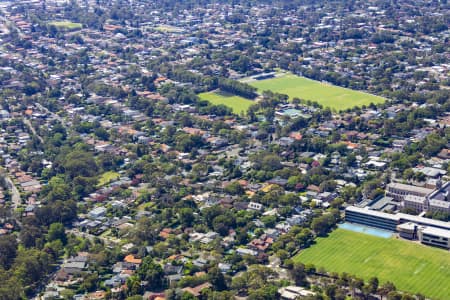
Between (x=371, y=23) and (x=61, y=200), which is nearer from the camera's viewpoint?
(x=61, y=200)

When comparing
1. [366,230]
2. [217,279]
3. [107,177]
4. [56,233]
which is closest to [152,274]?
[217,279]

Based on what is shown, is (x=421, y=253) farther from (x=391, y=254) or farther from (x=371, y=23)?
(x=371, y=23)

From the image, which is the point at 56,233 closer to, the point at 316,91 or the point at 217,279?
the point at 217,279

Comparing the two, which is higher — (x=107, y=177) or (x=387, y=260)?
(x=387, y=260)

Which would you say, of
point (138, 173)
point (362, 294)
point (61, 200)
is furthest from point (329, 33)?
point (362, 294)

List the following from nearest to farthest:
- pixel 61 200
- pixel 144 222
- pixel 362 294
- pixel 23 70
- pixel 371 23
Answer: pixel 362 294 → pixel 144 222 → pixel 61 200 → pixel 23 70 → pixel 371 23

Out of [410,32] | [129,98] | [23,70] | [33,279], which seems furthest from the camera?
[410,32]

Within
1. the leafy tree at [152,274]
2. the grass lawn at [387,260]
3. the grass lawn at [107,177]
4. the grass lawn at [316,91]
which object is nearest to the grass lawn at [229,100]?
the grass lawn at [316,91]
